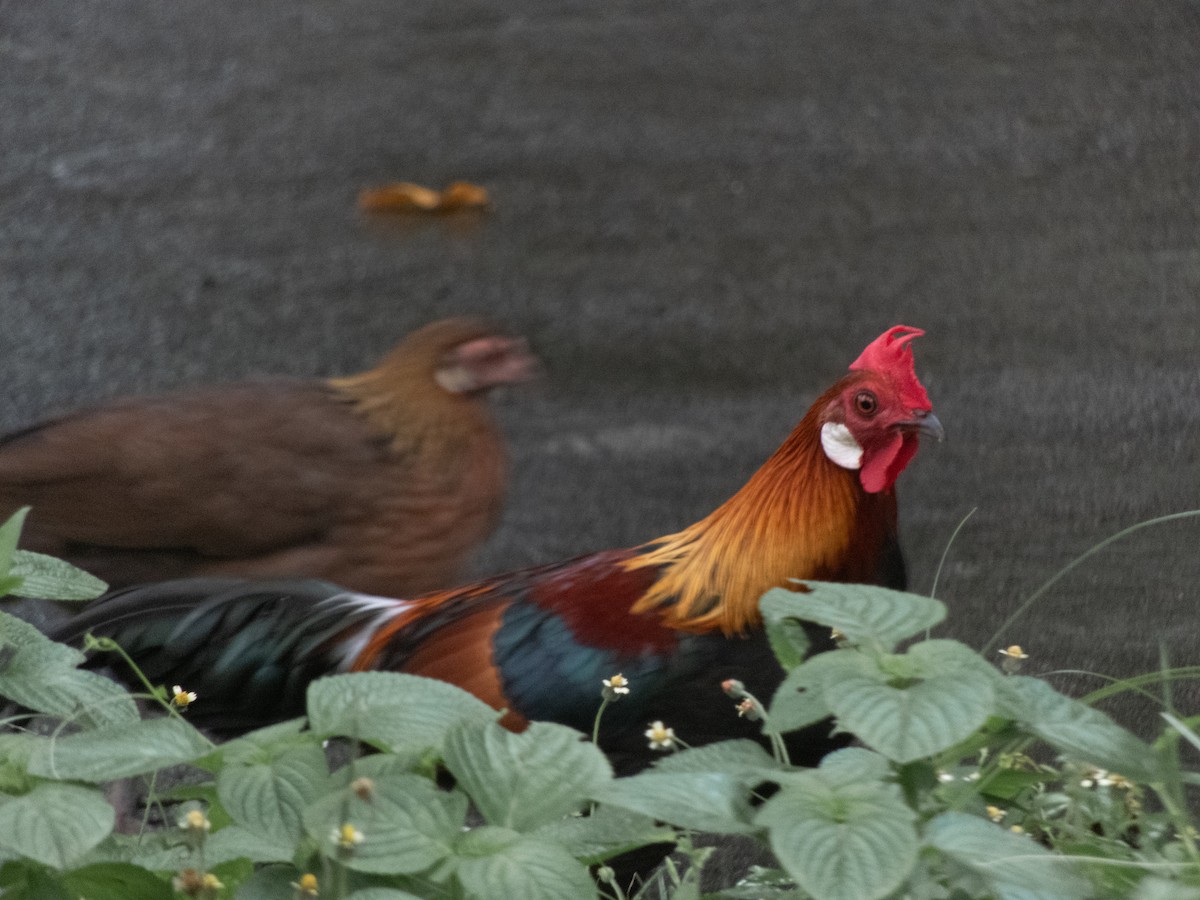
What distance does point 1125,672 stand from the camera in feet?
11.9

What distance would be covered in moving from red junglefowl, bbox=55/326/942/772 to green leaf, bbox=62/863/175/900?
1149 millimetres

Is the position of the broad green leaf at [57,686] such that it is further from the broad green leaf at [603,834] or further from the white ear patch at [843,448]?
the white ear patch at [843,448]

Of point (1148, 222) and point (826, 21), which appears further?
point (826, 21)

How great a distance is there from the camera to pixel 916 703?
132 cm

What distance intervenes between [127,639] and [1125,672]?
2.15 m

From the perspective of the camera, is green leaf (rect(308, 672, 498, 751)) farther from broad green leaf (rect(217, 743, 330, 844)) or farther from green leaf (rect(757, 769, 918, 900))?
green leaf (rect(757, 769, 918, 900))

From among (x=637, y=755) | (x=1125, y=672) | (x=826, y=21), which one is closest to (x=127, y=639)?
(x=637, y=755)

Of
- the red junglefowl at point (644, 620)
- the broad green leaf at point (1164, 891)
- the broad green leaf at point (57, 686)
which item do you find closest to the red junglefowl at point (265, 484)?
the red junglefowl at point (644, 620)

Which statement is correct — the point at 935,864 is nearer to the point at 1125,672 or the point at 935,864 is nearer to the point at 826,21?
the point at 1125,672

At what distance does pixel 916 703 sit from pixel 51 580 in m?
0.88

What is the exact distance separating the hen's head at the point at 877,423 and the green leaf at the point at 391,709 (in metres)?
1.19

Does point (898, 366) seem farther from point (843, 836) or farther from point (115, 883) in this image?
point (115, 883)

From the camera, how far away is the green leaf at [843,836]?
3.92 feet

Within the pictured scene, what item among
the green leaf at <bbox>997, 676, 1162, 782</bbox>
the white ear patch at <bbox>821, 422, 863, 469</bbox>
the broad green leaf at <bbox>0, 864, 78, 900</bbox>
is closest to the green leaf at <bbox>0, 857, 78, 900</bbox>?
the broad green leaf at <bbox>0, 864, 78, 900</bbox>
